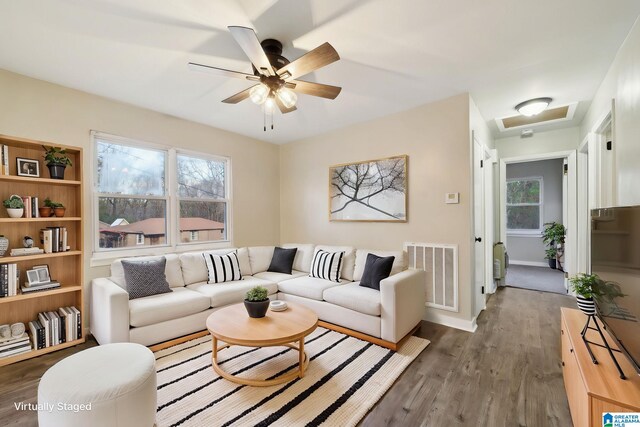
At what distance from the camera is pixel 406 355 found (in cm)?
246

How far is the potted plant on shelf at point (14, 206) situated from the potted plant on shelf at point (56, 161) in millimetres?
330

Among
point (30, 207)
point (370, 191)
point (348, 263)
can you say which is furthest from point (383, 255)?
point (30, 207)

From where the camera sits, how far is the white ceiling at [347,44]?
5.75 ft

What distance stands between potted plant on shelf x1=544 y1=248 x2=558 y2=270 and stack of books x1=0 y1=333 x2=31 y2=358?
28.5 ft

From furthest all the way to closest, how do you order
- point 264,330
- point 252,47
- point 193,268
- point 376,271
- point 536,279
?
point 536,279, point 193,268, point 376,271, point 264,330, point 252,47

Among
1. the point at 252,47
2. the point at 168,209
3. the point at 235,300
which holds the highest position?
the point at 252,47

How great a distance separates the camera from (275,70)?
1.98m

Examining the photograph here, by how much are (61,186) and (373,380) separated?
11.6 feet

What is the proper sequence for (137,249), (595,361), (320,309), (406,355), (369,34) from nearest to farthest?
(595,361), (369,34), (406,355), (320,309), (137,249)

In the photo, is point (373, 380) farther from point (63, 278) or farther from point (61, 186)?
point (61, 186)

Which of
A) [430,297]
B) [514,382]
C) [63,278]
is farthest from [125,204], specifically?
[514,382]

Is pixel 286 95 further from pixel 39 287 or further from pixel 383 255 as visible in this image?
pixel 39 287

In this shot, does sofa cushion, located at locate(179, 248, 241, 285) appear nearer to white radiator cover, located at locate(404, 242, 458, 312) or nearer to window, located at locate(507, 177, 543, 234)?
white radiator cover, located at locate(404, 242, 458, 312)

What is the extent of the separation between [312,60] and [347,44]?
53cm
